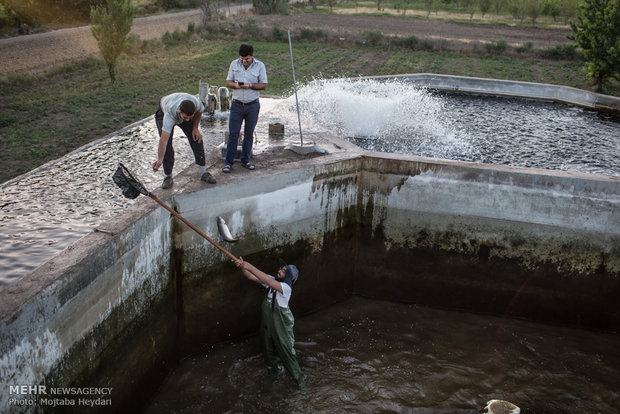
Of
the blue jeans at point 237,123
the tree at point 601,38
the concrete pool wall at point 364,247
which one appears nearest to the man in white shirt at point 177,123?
the concrete pool wall at point 364,247

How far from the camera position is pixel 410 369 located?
7062 millimetres

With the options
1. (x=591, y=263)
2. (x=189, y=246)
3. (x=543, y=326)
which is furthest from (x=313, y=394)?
(x=591, y=263)

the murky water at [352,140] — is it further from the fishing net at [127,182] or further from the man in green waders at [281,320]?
the man in green waders at [281,320]

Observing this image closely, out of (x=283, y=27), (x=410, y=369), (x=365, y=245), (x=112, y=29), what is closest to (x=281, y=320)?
(x=410, y=369)

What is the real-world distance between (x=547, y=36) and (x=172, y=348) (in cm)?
3616

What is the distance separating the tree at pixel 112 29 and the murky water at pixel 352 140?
7.34 m

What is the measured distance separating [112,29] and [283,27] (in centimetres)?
1536

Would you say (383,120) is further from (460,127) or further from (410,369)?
(410,369)

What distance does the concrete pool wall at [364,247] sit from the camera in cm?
631

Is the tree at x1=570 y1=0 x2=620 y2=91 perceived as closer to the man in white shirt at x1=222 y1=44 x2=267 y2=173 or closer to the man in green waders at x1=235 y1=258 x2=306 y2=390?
the man in white shirt at x1=222 y1=44 x2=267 y2=173

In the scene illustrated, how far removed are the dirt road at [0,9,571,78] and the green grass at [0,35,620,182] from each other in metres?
0.93

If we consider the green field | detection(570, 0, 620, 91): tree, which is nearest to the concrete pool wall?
the green field

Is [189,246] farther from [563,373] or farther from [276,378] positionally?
[563,373]

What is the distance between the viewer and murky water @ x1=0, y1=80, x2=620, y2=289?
648 centimetres
